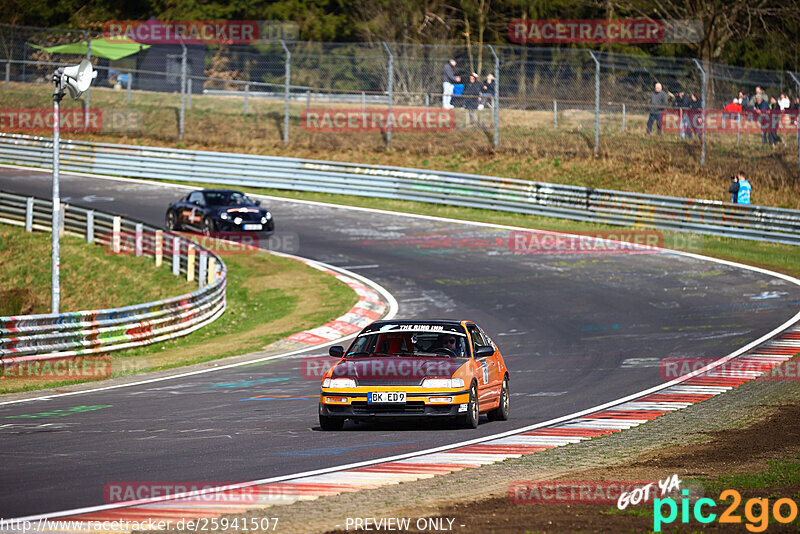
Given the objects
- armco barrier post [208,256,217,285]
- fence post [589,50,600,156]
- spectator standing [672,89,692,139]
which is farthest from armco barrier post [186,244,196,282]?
spectator standing [672,89,692,139]

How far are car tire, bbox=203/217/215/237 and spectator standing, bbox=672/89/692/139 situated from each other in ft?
49.3

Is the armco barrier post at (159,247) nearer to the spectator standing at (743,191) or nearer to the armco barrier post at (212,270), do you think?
the armco barrier post at (212,270)

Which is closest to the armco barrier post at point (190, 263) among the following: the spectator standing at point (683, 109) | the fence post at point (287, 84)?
the fence post at point (287, 84)

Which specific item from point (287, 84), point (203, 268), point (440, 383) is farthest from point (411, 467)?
point (287, 84)

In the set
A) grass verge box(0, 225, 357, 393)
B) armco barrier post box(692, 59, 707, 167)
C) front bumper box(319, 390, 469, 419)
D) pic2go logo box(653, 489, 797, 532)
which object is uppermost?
armco barrier post box(692, 59, 707, 167)

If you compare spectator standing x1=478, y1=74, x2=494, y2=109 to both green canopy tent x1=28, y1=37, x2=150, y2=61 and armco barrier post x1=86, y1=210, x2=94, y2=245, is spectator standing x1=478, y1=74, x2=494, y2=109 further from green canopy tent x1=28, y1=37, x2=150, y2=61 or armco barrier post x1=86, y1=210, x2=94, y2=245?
green canopy tent x1=28, y1=37, x2=150, y2=61

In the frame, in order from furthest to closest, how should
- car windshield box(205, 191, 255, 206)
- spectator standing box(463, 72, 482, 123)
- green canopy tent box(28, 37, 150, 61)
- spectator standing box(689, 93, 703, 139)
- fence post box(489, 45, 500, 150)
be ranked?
green canopy tent box(28, 37, 150, 61)
spectator standing box(463, 72, 482, 123)
fence post box(489, 45, 500, 150)
spectator standing box(689, 93, 703, 139)
car windshield box(205, 191, 255, 206)

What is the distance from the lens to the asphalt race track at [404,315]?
932cm

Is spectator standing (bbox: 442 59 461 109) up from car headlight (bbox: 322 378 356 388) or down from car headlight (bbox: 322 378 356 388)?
up

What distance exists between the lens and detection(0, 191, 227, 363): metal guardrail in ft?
55.1

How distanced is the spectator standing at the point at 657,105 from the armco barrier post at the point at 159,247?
16047 mm

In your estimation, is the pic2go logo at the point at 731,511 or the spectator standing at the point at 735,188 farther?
the spectator standing at the point at 735,188

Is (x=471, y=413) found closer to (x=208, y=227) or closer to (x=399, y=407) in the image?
(x=399, y=407)

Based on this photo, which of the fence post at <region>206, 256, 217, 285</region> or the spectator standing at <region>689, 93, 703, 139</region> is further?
the spectator standing at <region>689, 93, 703, 139</region>
